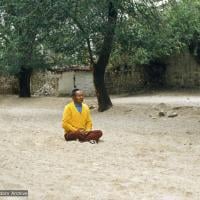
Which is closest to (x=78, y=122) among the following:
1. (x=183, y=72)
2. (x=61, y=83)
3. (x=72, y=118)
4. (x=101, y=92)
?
(x=72, y=118)

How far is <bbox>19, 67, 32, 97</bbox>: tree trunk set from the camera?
34.0m

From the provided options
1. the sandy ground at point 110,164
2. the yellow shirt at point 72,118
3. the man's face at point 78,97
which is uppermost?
the man's face at point 78,97

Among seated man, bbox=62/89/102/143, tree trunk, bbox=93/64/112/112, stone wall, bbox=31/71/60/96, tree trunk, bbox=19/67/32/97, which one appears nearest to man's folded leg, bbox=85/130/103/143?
seated man, bbox=62/89/102/143

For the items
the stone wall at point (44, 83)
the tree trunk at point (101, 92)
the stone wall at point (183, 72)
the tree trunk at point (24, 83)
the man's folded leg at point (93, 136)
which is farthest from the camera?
the stone wall at point (44, 83)

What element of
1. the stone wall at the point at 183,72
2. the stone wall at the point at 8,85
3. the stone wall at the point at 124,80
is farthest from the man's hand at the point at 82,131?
the stone wall at the point at 8,85

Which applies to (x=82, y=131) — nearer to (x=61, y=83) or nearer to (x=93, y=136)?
(x=93, y=136)

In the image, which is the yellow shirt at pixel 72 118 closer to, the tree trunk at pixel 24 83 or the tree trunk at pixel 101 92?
the tree trunk at pixel 101 92

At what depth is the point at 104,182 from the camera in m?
7.88

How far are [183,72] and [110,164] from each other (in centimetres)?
2576

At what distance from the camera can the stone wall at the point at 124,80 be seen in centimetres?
3597

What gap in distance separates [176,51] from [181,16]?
4.10m

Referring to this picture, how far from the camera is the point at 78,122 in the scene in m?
12.2

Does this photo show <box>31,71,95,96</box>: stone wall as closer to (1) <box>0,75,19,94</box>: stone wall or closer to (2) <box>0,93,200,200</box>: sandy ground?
(1) <box>0,75,19,94</box>: stone wall

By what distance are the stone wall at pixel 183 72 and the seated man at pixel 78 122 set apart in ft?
72.1
